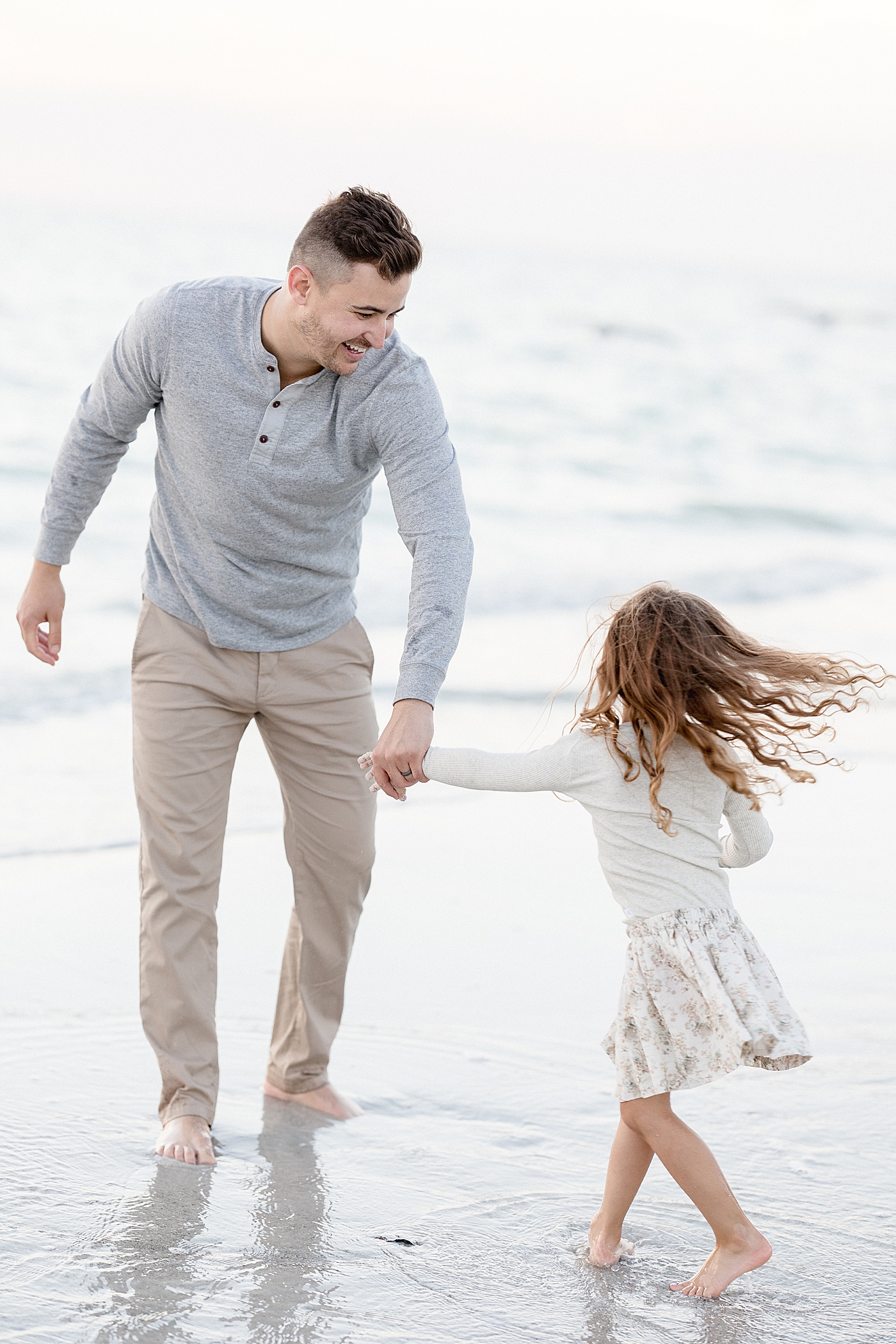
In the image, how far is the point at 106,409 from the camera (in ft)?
9.33

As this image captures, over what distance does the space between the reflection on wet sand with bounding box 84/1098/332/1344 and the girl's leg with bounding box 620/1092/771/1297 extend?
1.93 ft

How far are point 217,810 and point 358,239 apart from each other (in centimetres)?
121

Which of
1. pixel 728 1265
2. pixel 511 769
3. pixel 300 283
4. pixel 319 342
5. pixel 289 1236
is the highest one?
pixel 300 283

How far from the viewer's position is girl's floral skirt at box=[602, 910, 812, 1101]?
223 cm

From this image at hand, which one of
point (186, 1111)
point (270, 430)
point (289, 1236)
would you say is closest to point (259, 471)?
point (270, 430)

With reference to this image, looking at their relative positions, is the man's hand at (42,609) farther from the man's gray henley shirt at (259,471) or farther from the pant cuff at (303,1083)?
the pant cuff at (303,1083)

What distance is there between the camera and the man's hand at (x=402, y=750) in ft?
7.87

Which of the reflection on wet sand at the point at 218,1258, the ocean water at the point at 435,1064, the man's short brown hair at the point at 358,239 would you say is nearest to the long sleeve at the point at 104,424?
the man's short brown hair at the point at 358,239

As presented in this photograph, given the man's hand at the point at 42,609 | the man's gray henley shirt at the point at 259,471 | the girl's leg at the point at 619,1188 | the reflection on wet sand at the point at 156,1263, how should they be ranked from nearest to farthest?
1. the reflection on wet sand at the point at 156,1263
2. the girl's leg at the point at 619,1188
3. the man's gray henley shirt at the point at 259,471
4. the man's hand at the point at 42,609

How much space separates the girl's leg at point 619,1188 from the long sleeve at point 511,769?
606 millimetres

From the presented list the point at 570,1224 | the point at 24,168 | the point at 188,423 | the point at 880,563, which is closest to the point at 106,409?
the point at 188,423

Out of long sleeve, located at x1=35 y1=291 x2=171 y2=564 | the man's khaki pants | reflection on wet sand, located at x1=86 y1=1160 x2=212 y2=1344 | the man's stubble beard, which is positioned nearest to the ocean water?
reflection on wet sand, located at x1=86 y1=1160 x2=212 y2=1344

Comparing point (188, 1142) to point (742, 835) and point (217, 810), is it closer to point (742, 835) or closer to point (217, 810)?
point (217, 810)

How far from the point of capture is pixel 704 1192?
2.26 m
